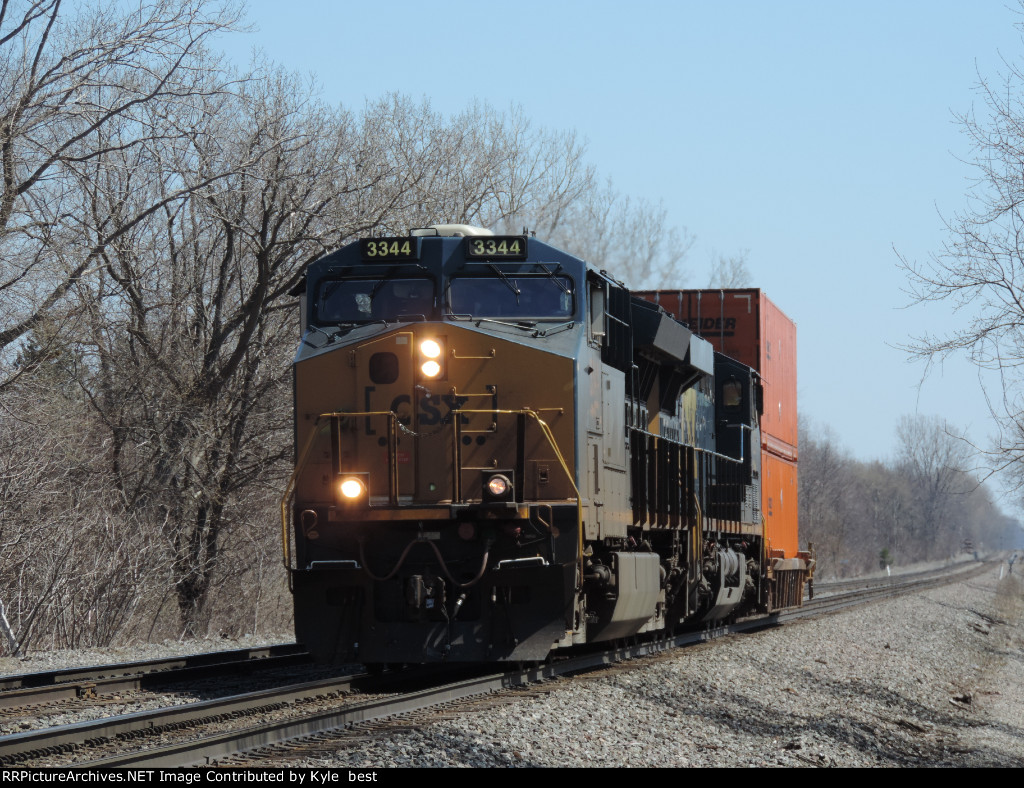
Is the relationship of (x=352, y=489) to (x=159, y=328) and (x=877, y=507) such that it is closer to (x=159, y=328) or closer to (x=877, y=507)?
(x=159, y=328)

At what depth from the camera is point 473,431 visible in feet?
32.3

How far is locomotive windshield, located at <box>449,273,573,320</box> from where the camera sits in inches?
406

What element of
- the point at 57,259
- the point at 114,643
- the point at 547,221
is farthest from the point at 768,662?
the point at 547,221

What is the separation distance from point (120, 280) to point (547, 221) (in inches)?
523

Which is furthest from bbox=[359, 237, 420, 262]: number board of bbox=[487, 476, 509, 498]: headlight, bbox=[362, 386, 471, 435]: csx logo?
bbox=[487, 476, 509, 498]: headlight

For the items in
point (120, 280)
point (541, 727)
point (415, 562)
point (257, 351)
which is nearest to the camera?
point (541, 727)

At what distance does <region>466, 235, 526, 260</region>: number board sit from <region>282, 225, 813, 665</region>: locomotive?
1 cm

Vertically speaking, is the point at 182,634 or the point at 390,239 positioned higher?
the point at 390,239

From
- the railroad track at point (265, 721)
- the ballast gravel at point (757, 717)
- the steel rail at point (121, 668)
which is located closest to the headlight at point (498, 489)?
the railroad track at point (265, 721)

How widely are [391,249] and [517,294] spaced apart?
1181mm

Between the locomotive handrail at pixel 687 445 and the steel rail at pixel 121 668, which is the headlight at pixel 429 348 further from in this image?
the steel rail at pixel 121 668

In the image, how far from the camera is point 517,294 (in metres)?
10.3

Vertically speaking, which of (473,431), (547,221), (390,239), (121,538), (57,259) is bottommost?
→ (121,538)

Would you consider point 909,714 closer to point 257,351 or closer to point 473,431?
point 473,431
